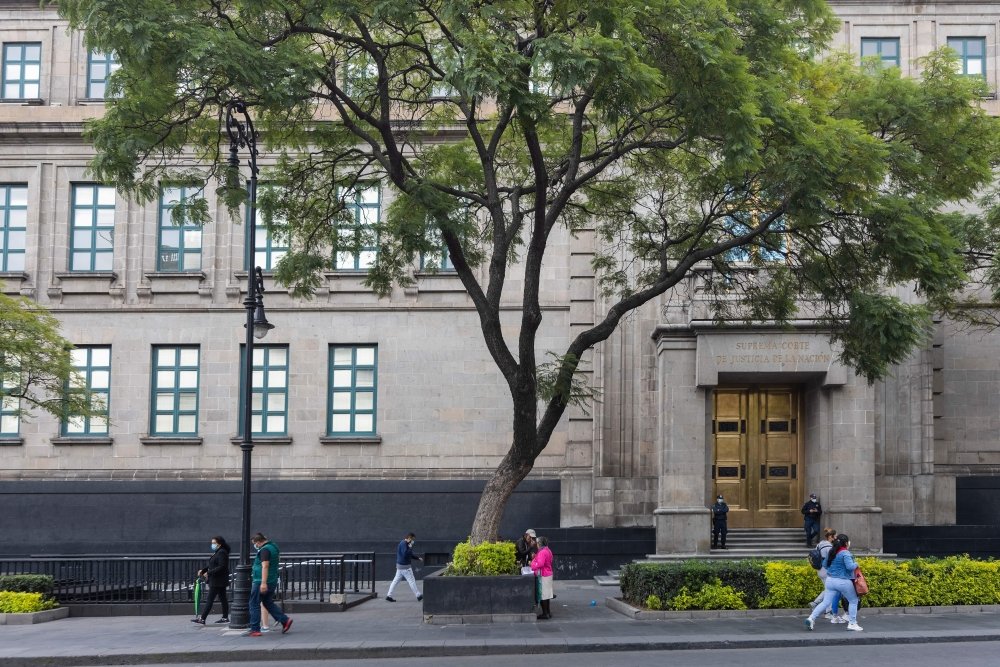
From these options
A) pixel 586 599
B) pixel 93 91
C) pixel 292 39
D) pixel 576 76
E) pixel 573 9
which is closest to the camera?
pixel 576 76

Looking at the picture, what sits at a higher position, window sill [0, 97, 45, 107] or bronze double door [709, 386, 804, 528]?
window sill [0, 97, 45, 107]

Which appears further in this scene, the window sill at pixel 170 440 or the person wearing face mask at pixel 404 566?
the window sill at pixel 170 440

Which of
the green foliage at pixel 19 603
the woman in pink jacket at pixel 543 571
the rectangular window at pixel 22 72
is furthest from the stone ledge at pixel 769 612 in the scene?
the rectangular window at pixel 22 72

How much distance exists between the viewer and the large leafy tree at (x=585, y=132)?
1411 cm

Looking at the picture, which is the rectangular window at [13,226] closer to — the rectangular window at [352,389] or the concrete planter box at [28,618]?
the rectangular window at [352,389]

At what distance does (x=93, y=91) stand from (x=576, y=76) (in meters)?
19.6

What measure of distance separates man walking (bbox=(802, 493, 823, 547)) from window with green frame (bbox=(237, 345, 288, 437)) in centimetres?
1313

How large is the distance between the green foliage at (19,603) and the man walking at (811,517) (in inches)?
643

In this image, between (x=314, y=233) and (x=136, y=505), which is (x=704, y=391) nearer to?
(x=314, y=233)

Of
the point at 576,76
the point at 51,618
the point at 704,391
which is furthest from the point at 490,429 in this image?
the point at 576,76

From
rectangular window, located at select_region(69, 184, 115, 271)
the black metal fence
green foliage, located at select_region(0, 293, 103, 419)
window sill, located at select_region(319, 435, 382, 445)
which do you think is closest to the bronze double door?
window sill, located at select_region(319, 435, 382, 445)

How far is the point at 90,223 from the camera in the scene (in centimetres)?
2861

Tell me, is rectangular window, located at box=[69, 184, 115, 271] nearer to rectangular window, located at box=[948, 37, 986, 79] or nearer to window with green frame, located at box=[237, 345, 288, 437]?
window with green frame, located at box=[237, 345, 288, 437]

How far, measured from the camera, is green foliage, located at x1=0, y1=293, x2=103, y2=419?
72.6 feet
